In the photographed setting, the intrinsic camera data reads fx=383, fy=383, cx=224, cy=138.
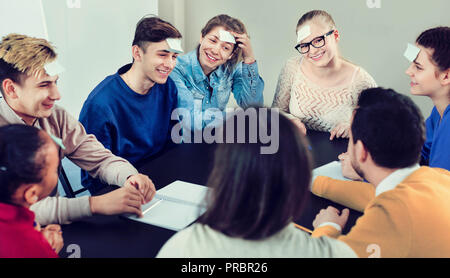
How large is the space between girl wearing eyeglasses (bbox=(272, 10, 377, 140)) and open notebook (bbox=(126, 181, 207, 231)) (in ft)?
3.31

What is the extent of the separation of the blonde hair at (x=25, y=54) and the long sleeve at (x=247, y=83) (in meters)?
1.35

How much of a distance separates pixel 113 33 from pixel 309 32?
1781 mm

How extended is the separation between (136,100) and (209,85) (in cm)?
64

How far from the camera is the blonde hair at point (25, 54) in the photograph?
1.15 m

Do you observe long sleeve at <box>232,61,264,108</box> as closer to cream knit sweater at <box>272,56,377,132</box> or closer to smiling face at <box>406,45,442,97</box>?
cream knit sweater at <box>272,56,377,132</box>

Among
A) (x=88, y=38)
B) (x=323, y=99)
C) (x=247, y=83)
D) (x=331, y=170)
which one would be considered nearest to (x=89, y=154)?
(x=331, y=170)

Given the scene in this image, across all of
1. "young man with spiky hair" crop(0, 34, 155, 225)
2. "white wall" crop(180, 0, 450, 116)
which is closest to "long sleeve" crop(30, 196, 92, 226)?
"young man with spiky hair" crop(0, 34, 155, 225)

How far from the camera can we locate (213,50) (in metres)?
2.17

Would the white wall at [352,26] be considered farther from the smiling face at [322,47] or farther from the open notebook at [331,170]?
the open notebook at [331,170]

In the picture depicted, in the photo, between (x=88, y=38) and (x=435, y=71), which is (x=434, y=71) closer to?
(x=435, y=71)

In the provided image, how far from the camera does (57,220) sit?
39.9 inches

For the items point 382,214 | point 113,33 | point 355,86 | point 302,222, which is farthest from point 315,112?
point 113,33

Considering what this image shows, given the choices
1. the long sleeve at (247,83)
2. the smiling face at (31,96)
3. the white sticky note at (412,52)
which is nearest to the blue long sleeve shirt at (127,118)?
the smiling face at (31,96)

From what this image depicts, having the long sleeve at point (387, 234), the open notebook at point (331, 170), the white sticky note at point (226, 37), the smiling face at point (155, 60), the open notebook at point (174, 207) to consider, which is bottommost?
the open notebook at point (331, 170)
